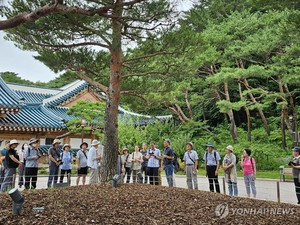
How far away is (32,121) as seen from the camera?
13406mm

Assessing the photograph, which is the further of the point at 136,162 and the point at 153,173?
the point at 136,162

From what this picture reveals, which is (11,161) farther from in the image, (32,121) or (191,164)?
(32,121)

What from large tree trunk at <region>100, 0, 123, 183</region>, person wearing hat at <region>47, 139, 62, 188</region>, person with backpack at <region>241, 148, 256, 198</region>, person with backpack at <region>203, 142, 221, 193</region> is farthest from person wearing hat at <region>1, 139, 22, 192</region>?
person with backpack at <region>241, 148, 256, 198</region>

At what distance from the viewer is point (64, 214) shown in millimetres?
3732

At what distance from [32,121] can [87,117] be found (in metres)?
2.60

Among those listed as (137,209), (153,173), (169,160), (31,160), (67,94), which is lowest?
(137,209)

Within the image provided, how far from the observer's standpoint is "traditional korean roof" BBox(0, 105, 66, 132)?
12.1 metres

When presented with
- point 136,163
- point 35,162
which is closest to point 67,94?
point 136,163

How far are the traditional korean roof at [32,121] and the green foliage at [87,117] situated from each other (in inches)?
28.3

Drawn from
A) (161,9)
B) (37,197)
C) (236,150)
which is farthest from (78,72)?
(236,150)

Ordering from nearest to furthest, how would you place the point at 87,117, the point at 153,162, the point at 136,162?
the point at 153,162, the point at 136,162, the point at 87,117

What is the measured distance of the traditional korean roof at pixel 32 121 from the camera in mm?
12055

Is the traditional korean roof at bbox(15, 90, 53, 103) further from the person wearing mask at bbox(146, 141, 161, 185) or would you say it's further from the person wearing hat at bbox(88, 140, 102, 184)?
the person wearing mask at bbox(146, 141, 161, 185)

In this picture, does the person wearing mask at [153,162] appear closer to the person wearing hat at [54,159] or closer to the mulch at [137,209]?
the mulch at [137,209]
